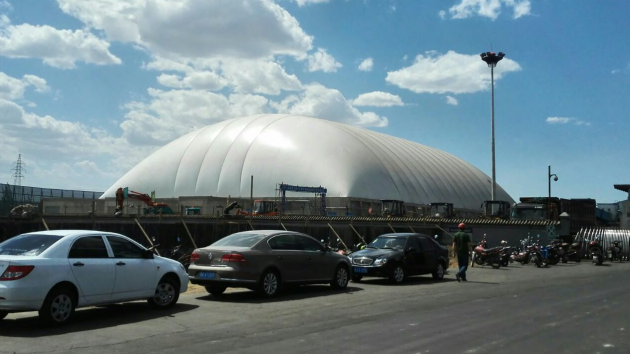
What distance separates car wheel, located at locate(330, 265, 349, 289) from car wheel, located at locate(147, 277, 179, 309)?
4859mm

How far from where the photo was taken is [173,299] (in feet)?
38.6

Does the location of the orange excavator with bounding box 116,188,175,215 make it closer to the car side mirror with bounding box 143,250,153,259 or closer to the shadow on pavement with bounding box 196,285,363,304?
the shadow on pavement with bounding box 196,285,363,304

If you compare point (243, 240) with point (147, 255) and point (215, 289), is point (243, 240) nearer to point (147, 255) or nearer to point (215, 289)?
point (215, 289)

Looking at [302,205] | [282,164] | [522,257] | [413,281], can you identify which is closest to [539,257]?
[522,257]

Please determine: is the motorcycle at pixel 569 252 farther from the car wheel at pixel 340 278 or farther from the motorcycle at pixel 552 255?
the car wheel at pixel 340 278

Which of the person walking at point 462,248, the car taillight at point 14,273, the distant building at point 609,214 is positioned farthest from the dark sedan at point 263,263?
the distant building at point 609,214

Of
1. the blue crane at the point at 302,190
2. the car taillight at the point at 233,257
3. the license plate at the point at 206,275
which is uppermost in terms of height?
the blue crane at the point at 302,190

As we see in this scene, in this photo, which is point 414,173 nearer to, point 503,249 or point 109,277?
point 503,249

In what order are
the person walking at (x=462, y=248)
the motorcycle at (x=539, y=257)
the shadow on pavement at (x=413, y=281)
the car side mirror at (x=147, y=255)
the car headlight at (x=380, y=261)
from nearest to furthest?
the car side mirror at (x=147, y=255)
the car headlight at (x=380, y=261)
the shadow on pavement at (x=413, y=281)
the person walking at (x=462, y=248)
the motorcycle at (x=539, y=257)

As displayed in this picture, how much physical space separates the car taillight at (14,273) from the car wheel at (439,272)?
13.3m

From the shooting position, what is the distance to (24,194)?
2566 inches

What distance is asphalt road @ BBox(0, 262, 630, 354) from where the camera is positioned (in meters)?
8.15

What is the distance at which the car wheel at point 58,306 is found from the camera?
9.20m

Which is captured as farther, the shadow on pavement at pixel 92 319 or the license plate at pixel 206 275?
the license plate at pixel 206 275
